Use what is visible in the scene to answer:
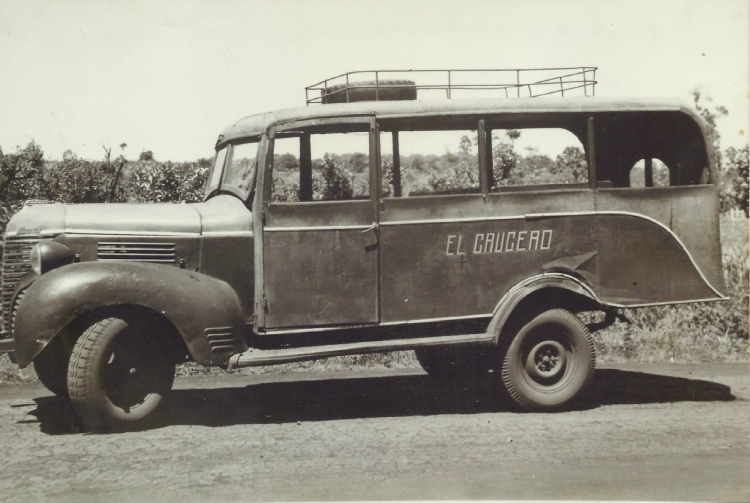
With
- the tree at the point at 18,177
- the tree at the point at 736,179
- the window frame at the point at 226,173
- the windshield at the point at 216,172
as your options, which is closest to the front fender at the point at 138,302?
the window frame at the point at 226,173

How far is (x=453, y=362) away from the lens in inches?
301

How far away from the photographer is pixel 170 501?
177 inches

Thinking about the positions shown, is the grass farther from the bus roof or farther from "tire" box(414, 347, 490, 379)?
the bus roof

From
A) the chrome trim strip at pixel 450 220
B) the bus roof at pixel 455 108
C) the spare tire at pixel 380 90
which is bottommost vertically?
the chrome trim strip at pixel 450 220

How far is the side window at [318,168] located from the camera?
6395 millimetres

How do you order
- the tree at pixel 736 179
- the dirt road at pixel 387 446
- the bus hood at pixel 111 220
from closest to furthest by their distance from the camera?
the dirt road at pixel 387 446
the bus hood at pixel 111 220
the tree at pixel 736 179

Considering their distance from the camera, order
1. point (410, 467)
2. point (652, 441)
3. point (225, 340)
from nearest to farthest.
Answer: point (410, 467)
point (652, 441)
point (225, 340)

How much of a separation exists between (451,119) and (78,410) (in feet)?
11.8

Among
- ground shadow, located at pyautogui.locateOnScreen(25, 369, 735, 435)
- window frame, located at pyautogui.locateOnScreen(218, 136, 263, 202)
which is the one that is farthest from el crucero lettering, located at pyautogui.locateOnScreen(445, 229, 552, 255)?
window frame, located at pyautogui.locateOnScreen(218, 136, 263, 202)

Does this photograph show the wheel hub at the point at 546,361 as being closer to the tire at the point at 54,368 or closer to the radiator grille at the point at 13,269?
the tire at the point at 54,368

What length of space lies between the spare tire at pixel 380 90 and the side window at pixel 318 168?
45 centimetres

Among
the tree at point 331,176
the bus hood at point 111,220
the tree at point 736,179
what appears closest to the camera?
the bus hood at point 111,220

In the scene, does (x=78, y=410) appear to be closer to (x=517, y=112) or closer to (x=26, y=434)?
(x=26, y=434)

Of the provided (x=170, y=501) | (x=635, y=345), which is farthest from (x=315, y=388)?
(x=635, y=345)
